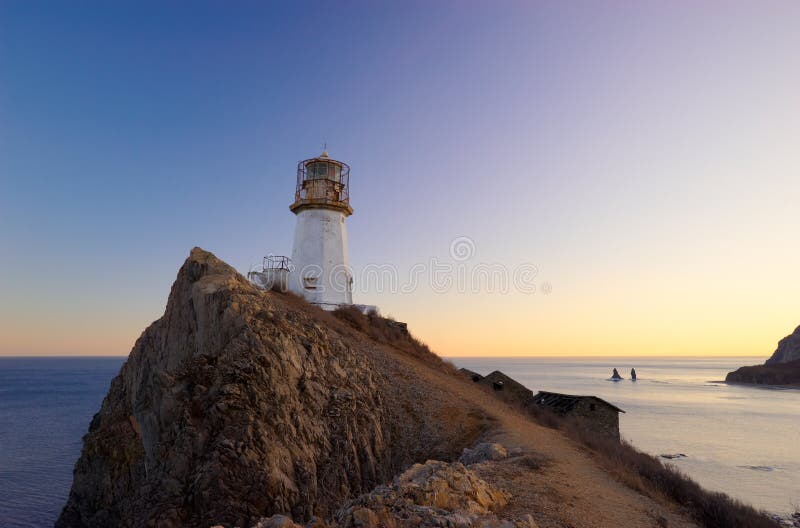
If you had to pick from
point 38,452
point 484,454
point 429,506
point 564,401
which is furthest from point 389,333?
point 38,452

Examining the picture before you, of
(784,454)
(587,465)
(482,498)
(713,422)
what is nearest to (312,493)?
(482,498)

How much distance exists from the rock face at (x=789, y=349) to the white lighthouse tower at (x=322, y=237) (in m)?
160

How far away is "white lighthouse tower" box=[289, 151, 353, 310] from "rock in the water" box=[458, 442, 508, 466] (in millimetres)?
16176

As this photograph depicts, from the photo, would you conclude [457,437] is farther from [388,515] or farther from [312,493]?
[388,515]

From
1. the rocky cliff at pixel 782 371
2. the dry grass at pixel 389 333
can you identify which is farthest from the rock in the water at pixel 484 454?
the rocky cliff at pixel 782 371

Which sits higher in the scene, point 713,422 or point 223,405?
point 223,405

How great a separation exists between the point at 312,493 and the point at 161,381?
6.00m

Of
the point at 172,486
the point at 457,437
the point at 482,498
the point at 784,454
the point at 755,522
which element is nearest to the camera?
the point at 482,498

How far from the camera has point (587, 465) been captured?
14.2 meters

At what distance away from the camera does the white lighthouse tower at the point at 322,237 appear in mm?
29391

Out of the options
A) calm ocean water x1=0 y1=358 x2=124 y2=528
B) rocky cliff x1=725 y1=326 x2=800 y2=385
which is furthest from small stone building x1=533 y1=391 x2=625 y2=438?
rocky cliff x1=725 y1=326 x2=800 y2=385

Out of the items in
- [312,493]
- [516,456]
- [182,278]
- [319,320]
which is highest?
[182,278]

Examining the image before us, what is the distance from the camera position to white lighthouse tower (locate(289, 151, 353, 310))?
29.4 meters

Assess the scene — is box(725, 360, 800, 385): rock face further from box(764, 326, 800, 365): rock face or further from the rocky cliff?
box(764, 326, 800, 365): rock face
